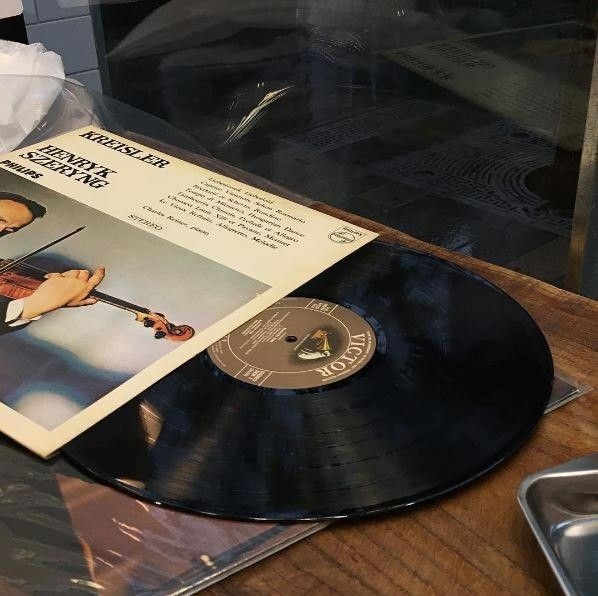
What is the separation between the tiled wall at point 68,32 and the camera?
1.16 metres

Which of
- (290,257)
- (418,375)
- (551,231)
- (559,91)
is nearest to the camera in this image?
(418,375)

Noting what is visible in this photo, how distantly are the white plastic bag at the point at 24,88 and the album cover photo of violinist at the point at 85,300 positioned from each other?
16 centimetres

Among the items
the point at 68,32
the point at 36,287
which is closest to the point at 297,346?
the point at 36,287

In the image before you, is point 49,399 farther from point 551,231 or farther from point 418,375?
point 551,231

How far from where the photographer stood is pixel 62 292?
1.63 feet

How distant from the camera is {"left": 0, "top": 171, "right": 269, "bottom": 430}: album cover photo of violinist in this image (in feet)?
1.40

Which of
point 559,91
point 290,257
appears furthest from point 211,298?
point 559,91

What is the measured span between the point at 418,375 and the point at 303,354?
7 centimetres

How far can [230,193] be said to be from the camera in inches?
24.6

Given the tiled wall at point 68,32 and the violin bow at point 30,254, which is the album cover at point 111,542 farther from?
the tiled wall at point 68,32

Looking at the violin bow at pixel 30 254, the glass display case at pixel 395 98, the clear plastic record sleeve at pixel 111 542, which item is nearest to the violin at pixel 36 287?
the violin bow at pixel 30 254

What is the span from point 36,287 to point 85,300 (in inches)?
1.5

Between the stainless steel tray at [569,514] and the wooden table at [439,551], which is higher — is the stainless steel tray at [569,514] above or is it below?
above

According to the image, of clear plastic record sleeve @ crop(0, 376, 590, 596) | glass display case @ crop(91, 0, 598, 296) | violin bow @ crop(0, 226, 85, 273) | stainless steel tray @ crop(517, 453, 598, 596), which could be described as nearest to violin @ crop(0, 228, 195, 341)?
violin bow @ crop(0, 226, 85, 273)
